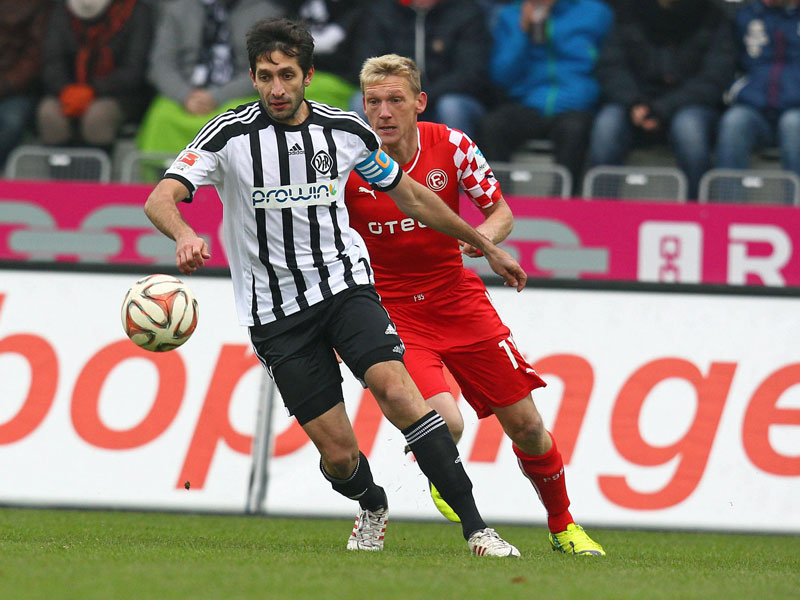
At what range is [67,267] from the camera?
7.80 m

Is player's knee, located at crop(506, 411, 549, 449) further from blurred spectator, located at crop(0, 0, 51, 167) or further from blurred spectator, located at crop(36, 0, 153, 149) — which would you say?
blurred spectator, located at crop(0, 0, 51, 167)

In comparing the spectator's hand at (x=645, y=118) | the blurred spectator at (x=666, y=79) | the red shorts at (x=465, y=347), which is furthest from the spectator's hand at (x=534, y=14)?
the red shorts at (x=465, y=347)

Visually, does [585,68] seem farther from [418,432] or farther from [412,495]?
[418,432]

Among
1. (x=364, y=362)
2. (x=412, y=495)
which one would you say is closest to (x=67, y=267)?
(x=412, y=495)

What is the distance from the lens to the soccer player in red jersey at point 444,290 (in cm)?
589

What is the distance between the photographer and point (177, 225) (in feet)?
16.1

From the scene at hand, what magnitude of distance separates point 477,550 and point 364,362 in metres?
0.89

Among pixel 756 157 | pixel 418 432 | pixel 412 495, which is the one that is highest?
pixel 756 157

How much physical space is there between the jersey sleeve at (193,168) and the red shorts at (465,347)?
133 centimetres

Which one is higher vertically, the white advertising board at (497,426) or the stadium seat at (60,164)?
the stadium seat at (60,164)

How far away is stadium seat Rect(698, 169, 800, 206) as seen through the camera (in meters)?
9.85

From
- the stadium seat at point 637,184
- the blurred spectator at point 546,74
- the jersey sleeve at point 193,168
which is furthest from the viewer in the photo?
the blurred spectator at point 546,74

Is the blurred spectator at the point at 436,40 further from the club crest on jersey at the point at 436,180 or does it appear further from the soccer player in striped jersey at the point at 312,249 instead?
the soccer player in striped jersey at the point at 312,249

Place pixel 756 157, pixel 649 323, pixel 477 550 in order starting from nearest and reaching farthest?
1. pixel 477 550
2. pixel 649 323
3. pixel 756 157
